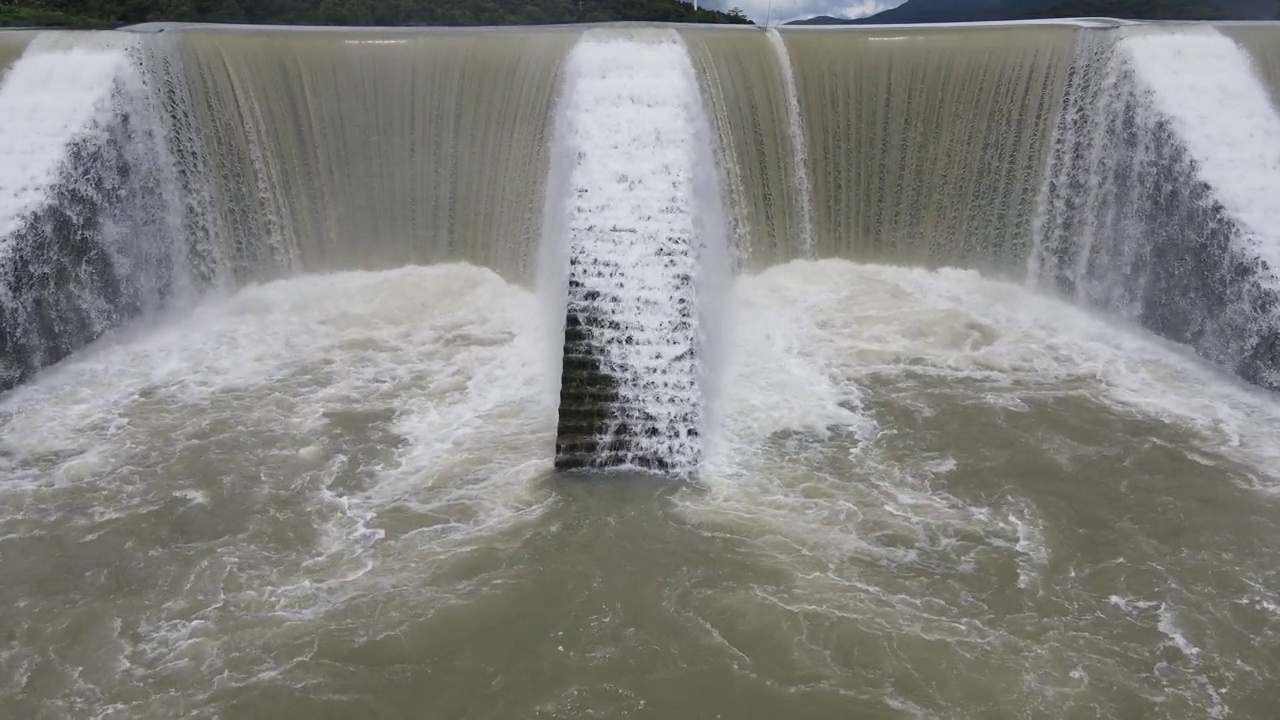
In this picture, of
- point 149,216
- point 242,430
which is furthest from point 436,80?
point 242,430

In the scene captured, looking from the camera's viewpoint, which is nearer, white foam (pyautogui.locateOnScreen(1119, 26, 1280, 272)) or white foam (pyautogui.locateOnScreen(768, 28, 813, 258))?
white foam (pyautogui.locateOnScreen(1119, 26, 1280, 272))

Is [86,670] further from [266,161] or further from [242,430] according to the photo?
[266,161]

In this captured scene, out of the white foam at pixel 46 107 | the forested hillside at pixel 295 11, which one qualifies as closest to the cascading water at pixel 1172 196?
the white foam at pixel 46 107

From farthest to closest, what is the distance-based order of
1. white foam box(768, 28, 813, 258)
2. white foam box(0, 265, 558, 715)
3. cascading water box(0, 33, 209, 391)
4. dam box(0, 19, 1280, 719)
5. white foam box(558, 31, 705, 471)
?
white foam box(768, 28, 813, 258) → cascading water box(0, 33, 209, 391) → white foam box(558, 31, 705, 471) → white foam box(0, 265, 558, 715) → dam box(0, 19, 1280, 719)

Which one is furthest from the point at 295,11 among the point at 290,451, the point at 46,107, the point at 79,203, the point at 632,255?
the point at 290,451

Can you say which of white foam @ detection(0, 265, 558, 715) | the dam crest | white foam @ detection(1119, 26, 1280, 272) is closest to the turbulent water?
white foam @ detection(0, 265, 558, 715)

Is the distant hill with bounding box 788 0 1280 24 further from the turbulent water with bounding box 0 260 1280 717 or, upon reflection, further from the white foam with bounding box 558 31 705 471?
the turbulent water with bounding box 0 260 1280 717

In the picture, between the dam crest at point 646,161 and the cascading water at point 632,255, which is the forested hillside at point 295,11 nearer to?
the dam crest at point 646,161

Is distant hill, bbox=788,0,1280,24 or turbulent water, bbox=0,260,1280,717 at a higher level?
distant hill, bbox=788,0,1280,24
